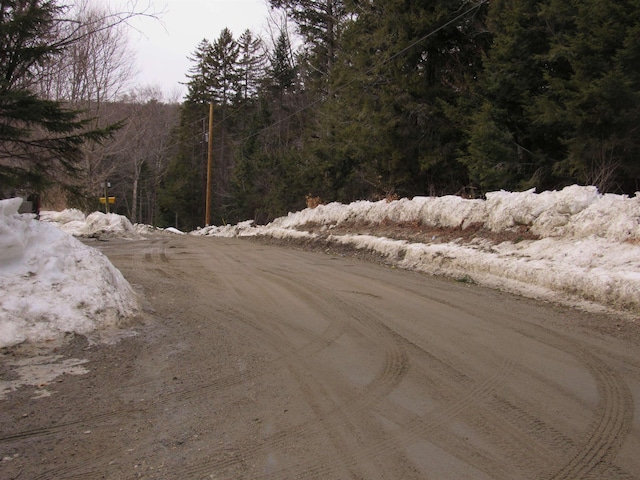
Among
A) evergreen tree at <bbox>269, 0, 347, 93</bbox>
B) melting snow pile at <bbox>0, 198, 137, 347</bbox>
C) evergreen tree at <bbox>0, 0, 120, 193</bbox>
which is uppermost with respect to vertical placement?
evergreen tree at <bbox>269, 0, 347, 93</bbox>

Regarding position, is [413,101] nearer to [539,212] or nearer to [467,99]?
[467,99]

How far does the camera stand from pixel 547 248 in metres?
9.08

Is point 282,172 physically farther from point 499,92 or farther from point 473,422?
point 473,422

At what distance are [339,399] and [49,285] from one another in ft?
12.3

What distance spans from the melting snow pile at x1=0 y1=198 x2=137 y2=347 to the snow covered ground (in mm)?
11

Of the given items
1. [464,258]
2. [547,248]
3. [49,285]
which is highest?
[547,248]

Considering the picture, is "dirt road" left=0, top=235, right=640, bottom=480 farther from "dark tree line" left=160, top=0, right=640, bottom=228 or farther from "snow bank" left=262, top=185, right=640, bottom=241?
"dark tree line" left=160, top=0, right=640, bottom=228

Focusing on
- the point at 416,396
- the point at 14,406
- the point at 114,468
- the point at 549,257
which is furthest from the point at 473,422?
the point at 549,257

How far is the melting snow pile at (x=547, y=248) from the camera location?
7250 mm

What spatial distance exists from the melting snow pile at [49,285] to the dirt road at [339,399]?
299 millimetres

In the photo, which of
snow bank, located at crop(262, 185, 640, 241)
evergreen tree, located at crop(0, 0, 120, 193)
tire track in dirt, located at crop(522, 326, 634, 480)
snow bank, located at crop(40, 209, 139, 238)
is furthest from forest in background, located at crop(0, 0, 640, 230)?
tire track in dirt, located at crop(522, 326, 634, 480)

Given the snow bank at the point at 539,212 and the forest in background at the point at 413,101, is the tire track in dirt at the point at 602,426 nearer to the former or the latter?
the snow bank at the point at 539,212

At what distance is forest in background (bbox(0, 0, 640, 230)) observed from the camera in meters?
8.66

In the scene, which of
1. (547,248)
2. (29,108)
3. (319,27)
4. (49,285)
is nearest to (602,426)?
(49,285)
